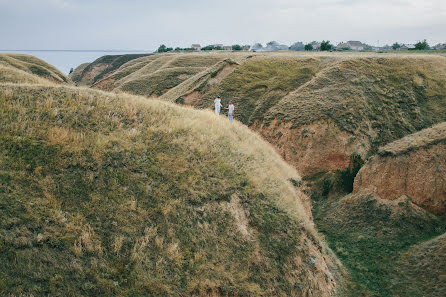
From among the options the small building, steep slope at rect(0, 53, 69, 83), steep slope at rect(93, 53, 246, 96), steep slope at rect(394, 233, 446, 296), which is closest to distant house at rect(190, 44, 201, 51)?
the small building

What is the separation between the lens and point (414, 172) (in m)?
16.3

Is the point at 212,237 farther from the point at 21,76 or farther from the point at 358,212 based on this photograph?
the point at 21,76

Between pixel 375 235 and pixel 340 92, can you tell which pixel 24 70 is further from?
pixel 375 235

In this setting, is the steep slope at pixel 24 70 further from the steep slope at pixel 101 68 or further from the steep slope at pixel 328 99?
the steep slope at pixel 101 68

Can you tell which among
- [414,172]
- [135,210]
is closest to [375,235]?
[414,172]

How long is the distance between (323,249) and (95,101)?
36.2 feet

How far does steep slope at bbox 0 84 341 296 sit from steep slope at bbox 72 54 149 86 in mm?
88998

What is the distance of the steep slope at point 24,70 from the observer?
24009mm

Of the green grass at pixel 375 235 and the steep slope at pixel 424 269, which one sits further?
the green grass at pixel 375 235

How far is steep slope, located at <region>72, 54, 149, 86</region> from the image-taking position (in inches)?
3816

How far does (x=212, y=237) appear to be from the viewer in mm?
10656

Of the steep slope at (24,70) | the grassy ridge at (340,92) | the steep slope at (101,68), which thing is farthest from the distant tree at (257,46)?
the grassy ridge at (340,92)

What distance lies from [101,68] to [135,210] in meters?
100

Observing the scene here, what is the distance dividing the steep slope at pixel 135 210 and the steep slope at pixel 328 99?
Result: 34.1 feet
